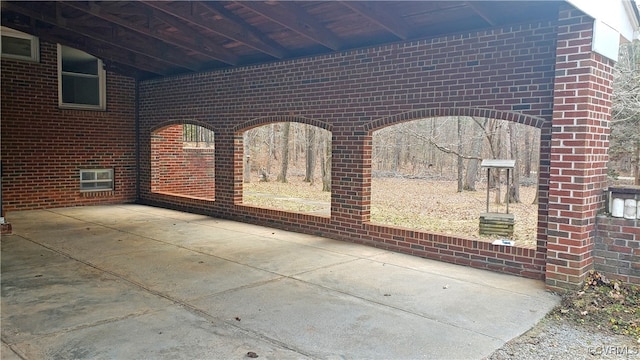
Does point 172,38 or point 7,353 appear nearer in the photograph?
point 7,353

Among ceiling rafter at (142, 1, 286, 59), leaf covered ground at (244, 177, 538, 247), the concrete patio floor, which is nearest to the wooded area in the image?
leaf covered ground at (244, 177, 538, 247)

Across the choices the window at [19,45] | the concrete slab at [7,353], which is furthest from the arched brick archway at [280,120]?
the concrete slab at [7,353]

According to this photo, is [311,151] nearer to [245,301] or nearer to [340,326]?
[245,301]

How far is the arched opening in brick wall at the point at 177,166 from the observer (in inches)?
436

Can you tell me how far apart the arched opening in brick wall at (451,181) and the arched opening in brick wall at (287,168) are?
1891 millimetres

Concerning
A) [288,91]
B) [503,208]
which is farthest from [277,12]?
[503,208]

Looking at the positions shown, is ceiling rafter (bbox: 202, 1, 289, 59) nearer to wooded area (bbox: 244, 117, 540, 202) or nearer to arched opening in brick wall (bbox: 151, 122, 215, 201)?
arched opening in brick wall (bbox: 151, 122, 215, 201)

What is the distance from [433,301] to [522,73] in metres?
2.83

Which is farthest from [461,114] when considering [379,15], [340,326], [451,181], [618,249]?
[451,181]

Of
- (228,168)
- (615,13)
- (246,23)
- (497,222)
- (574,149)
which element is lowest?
(497,222)

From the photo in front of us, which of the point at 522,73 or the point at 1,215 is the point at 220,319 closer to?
the point at 522,73

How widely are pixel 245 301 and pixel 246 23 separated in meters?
4.39

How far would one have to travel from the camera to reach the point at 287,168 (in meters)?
25.7

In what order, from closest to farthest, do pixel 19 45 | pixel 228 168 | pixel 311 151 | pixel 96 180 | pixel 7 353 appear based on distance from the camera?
pixel 7 353 < pixel 228 168 < pixel 19 45 < pixel 96 180 < pixel 311 151
